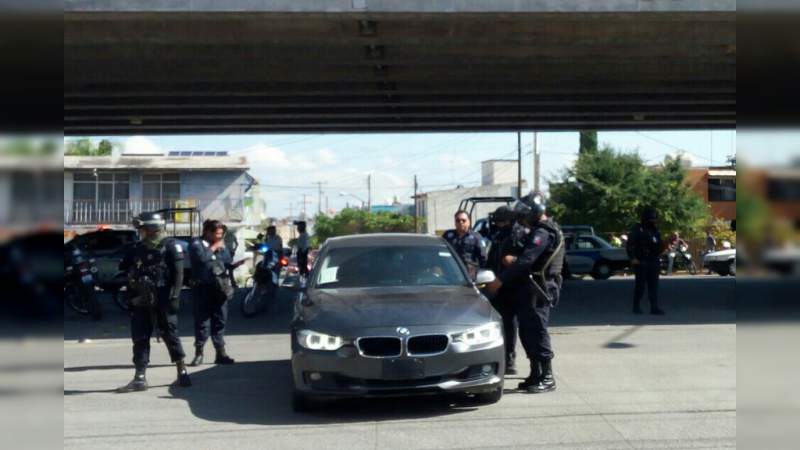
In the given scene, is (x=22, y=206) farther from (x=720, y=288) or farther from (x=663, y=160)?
(x=663, y=160)

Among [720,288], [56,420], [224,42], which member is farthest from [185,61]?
[56,420]

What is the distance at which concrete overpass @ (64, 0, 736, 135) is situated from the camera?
12.4 meters

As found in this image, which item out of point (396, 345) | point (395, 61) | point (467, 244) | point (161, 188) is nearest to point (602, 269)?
point (395, 61)

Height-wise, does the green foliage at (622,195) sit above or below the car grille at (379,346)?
above

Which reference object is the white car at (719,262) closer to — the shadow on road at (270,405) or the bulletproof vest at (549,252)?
the bulletproof vest at (549,252)

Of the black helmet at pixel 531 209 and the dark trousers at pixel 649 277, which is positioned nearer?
the black helmet at pixel 531 209

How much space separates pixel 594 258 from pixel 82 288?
17.4 m

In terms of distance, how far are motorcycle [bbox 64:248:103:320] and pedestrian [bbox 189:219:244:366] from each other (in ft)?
16.4

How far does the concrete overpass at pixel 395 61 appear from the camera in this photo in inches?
488

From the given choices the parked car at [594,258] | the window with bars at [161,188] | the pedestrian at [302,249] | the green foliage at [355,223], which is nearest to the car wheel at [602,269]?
the parked car at [594,258]

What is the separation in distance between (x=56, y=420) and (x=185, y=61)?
14.3 m

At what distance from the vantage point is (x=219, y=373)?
1006cm

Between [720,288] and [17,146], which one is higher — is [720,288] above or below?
below

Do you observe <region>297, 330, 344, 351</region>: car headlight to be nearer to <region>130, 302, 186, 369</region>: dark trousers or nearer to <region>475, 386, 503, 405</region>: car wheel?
<region>475, 386, 503, 405</region>: car wheel
